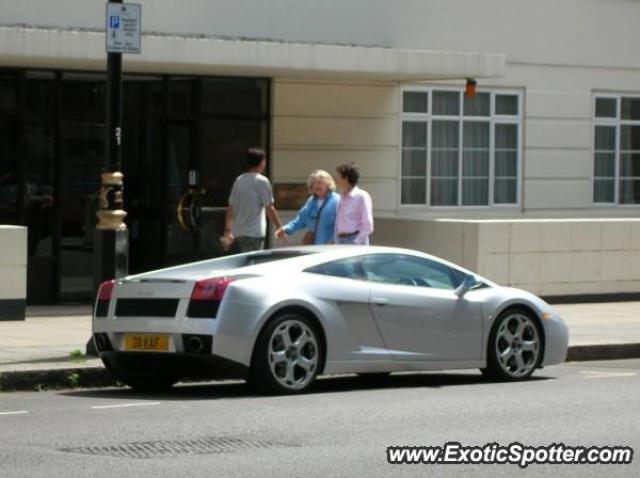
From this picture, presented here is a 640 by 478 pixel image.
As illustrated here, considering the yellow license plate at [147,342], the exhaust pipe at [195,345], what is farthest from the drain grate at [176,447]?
the yellow license plate at [147,342]

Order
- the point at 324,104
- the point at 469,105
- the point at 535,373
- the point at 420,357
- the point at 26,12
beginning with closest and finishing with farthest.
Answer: the point at 420,357, the point at 535,373, the point at 26,12, the point at 324,104, the point at 469,105

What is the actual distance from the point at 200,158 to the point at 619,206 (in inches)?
284

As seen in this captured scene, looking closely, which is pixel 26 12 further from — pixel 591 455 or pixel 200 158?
pixel 591 455

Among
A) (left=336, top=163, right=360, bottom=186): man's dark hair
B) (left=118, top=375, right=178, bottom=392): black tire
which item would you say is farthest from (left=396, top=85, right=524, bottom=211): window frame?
(left=118, top=375, right=178, bottom=392): black tire

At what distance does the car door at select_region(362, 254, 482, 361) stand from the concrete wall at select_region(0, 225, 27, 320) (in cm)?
538

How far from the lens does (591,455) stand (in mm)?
9211

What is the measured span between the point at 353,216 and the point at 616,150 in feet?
31.7

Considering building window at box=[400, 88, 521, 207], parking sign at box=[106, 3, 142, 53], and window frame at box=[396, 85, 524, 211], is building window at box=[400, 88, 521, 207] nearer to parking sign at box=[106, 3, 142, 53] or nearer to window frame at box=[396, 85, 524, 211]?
window frame at box=[396, 85, 524, 211]

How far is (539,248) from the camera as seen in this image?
20672mm

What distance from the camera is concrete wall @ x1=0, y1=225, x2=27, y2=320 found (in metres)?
17.0

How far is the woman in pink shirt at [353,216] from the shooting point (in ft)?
51.0

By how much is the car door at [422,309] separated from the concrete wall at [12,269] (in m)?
5.38

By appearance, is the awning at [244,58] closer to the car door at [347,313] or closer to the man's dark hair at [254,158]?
the man's dark hair at [254,158]

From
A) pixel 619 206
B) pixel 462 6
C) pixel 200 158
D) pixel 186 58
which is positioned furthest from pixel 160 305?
pixel 619 206
